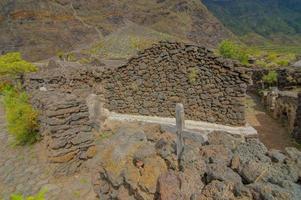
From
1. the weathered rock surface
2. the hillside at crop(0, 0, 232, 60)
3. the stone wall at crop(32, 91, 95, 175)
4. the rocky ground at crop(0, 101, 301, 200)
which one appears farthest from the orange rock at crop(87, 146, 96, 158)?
the hillside at crop(0, 0, 232, 60)

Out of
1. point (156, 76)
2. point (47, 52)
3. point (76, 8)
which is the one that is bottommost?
point (156, 76)

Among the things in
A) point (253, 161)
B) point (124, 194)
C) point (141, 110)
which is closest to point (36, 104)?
point (141, 110)

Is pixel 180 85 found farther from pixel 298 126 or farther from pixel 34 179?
pixel 34 179

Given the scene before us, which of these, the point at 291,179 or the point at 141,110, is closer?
the point at 291,179

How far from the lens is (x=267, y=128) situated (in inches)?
394

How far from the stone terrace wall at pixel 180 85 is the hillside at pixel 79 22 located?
146 ft

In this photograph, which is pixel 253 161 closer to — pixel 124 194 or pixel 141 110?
pixel 124 194

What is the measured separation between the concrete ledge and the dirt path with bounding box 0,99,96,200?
241cm

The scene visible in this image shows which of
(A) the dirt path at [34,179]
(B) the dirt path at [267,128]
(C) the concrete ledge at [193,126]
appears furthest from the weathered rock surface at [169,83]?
(A) the dirt path at [34,179]

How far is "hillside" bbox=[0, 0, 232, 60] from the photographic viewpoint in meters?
76.5

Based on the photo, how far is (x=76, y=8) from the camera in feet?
339

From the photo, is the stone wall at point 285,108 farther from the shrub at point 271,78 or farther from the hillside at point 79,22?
the hillside at point 79,22

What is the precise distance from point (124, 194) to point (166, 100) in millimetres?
5297

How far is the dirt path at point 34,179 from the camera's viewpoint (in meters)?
5.00
